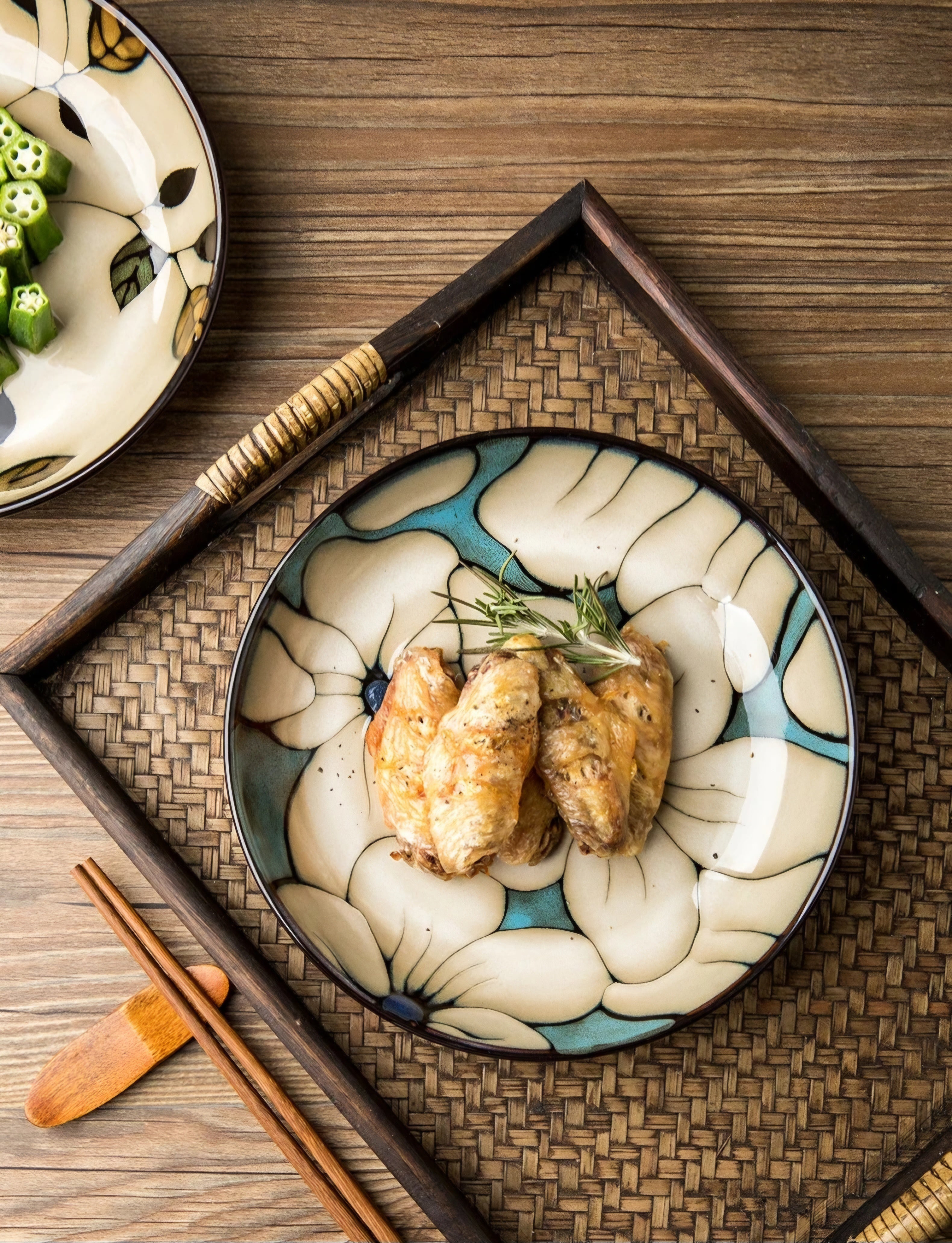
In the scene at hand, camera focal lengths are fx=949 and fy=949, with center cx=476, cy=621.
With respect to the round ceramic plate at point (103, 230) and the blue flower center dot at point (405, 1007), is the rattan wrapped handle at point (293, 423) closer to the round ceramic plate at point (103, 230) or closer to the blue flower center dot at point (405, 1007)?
the round ceramic plate at point (103, 230)

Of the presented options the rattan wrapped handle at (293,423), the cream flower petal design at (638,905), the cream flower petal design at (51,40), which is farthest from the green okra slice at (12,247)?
the cream flower petal design at (638,905)

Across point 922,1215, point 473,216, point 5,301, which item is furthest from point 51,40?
point 922,1215

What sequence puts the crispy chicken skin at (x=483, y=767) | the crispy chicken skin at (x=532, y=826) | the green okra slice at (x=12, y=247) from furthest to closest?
the green okra slice at (x=12, y=247)
the crispy chicken skin at (x=532, y=826)
the crispy chicken skin at (x=483, y=767)

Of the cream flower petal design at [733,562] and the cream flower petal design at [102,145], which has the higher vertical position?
the cream flower petal design at [102,145]

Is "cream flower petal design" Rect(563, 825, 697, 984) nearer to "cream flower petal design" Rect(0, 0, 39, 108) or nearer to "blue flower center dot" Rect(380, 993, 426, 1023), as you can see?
"blue flower center dot" Rect(380, 993, 426, 1023)

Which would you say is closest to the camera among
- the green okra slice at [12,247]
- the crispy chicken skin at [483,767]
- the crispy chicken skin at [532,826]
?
the crispy chicken skin at [483,767]

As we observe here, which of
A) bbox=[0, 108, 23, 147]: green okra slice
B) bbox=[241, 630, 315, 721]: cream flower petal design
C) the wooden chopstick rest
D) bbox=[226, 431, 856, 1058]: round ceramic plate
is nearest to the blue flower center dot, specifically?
bbox=[226, 431, 856, 1058]: round ceramic plate

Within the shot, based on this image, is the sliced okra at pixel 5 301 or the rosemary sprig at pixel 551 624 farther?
the sliced okra at pixel 5 301

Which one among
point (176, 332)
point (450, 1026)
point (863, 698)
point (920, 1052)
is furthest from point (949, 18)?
point (450, 1026)
